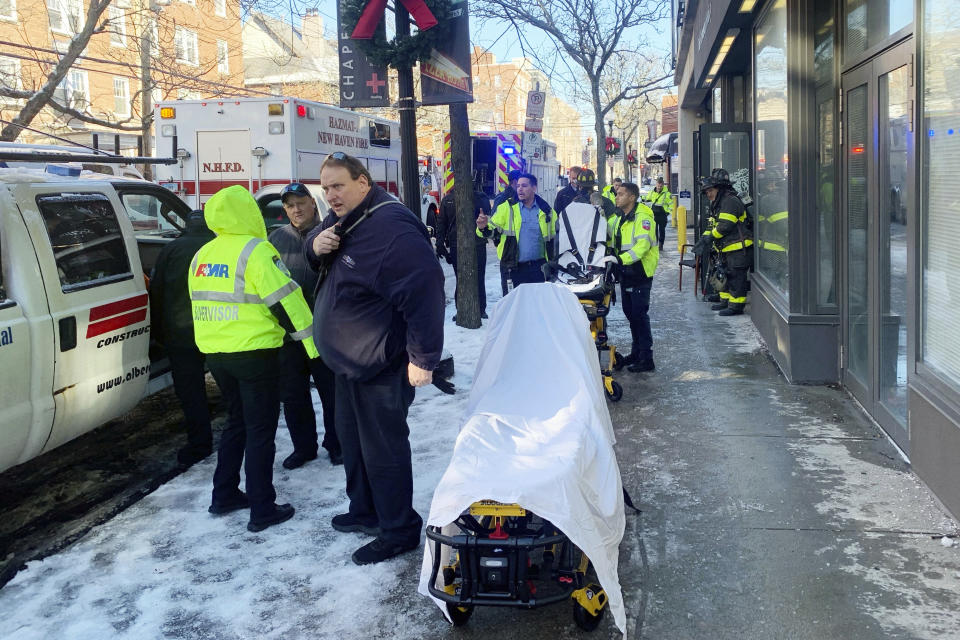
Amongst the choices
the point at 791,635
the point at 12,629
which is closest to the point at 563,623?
the point at 791,635

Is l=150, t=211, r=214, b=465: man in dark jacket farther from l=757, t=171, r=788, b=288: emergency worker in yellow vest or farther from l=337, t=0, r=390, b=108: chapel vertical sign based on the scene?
l=757, t=171, r=788, b=288: emergency worker in yellow vest

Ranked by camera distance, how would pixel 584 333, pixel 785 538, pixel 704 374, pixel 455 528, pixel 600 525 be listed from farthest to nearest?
pixel 704 374 < pixel 584 333 < pixel 785 538 < pixel 455 528 < pixel 600 525

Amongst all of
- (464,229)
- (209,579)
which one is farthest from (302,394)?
(464,229)

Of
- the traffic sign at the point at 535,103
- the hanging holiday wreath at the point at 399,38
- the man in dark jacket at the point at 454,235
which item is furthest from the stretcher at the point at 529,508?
the traffic sign at the point at 535,103

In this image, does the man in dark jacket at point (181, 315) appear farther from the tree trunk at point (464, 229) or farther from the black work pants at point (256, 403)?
the tree trunk at point (464, 229)

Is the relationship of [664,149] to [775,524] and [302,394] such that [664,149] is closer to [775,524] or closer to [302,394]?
[302,394]

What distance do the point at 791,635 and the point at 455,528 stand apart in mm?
1464

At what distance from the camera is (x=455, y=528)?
12.6 ft

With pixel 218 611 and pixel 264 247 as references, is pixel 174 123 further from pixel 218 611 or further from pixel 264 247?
pixel 218 611

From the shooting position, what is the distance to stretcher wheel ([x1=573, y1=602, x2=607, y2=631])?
3727mm

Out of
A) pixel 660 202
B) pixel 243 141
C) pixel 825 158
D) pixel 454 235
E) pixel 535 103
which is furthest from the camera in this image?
pixel 535 103

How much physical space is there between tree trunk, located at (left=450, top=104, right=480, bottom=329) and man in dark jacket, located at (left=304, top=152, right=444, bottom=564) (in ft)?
18.9

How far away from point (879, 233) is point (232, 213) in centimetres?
439

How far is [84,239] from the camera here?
5.61m
